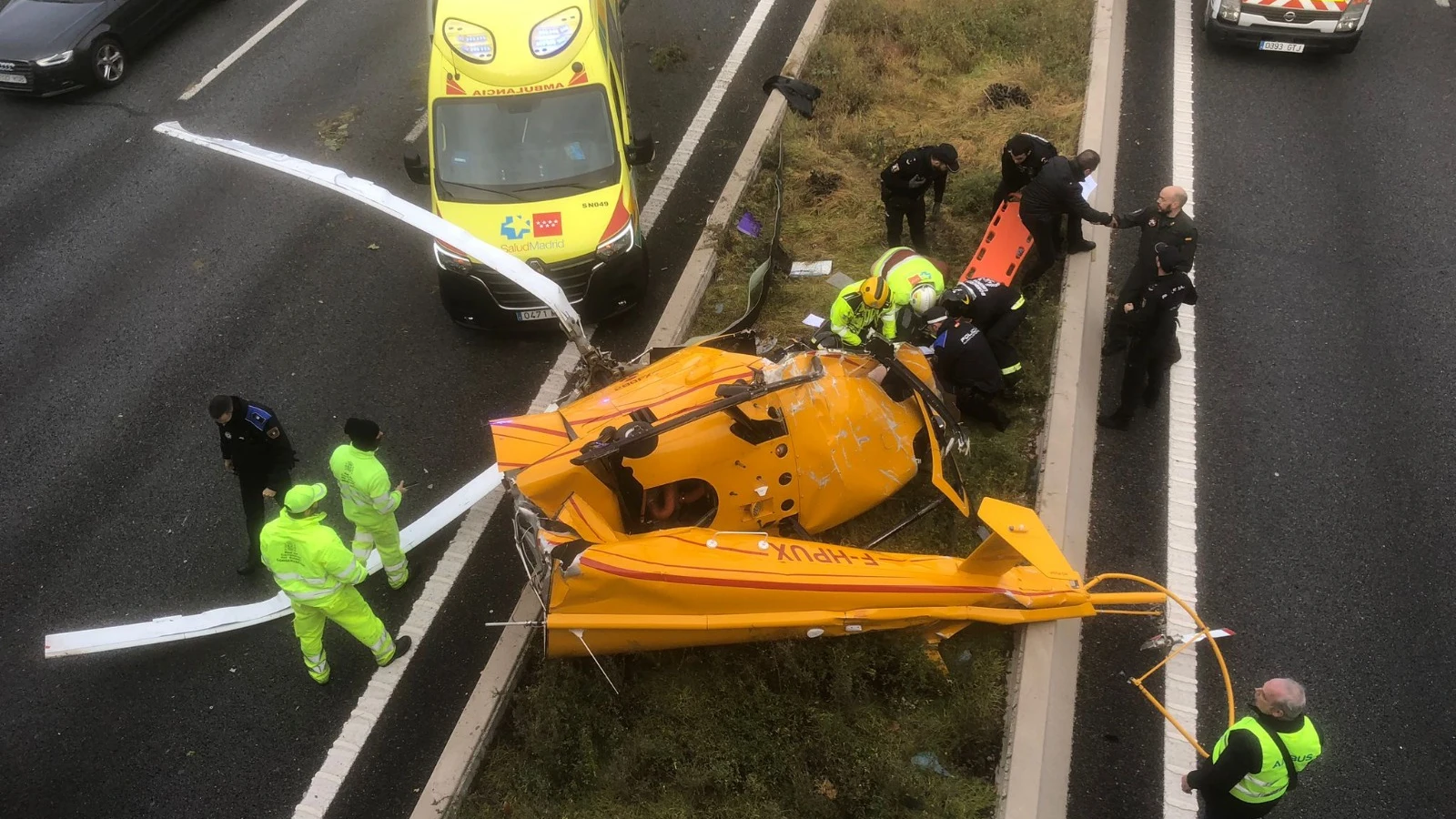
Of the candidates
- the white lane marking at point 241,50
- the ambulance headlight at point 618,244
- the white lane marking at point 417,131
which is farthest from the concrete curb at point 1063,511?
the white lane marking at point 241,50

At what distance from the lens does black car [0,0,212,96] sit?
10.9 m

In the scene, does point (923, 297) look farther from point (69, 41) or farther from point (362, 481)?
point (69, 41)

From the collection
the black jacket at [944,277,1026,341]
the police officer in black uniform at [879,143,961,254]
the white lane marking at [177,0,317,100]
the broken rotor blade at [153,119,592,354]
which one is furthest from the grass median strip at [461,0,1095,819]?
the white lane marking at [177,0,317,100]

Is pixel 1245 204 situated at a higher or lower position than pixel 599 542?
higher

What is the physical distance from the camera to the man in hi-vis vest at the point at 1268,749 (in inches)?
159

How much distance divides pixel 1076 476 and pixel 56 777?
23.9ft

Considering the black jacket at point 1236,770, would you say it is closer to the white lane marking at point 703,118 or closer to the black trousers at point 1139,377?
the black trousers at point 1139,377

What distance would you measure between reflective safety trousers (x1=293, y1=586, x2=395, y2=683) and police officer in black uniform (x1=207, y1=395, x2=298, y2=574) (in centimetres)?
89

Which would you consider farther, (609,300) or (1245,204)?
(1245,204)

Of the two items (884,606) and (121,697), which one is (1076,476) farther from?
(121,697)

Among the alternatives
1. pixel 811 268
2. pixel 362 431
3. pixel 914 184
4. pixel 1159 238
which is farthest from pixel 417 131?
pixel 1159 238

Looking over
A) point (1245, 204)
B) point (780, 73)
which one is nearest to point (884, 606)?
point (1245, 204)

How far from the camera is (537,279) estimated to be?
652cm

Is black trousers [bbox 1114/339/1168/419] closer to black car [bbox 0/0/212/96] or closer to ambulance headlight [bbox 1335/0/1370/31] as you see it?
ambulance headlight [bbox 1335/0/1370/31]
